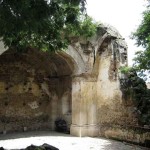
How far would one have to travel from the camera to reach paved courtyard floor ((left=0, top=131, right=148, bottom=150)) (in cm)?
984

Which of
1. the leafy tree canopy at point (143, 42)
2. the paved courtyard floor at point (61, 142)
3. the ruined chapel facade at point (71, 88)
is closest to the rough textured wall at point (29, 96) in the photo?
the ruined chapel facade at point (71, 88)

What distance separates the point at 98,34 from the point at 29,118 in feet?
16.1

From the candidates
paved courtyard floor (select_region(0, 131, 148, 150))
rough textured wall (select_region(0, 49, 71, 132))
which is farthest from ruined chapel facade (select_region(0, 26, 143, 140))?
paved courtyard floor (select_region(0, 131, 148, 150))

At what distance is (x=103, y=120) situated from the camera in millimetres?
12367

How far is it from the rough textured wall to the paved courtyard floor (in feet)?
3.69

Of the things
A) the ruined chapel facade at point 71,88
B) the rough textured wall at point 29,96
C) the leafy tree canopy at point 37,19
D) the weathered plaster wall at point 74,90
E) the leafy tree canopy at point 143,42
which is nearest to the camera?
the leafy tree canopy at point 37,19

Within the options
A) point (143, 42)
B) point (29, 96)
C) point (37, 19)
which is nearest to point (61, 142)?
point (29, 96)

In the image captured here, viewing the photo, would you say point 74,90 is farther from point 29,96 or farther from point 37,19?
point 37,19

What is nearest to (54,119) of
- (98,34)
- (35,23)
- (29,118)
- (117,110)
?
(29,118)

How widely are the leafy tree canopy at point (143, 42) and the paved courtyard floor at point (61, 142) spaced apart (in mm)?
2683

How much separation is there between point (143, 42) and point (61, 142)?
4.40 m

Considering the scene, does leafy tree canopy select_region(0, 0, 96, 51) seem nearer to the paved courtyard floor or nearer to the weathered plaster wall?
the paved courtyard floor

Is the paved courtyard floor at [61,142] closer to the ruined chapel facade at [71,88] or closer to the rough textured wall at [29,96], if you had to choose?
the ruined chapel facade at [71,88]

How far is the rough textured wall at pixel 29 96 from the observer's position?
1334 centimetres
